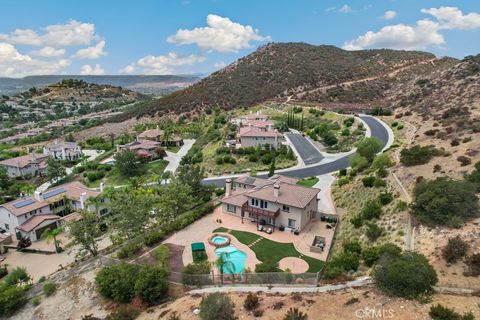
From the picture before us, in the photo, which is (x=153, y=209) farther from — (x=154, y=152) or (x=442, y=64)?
(x=442, y=64)

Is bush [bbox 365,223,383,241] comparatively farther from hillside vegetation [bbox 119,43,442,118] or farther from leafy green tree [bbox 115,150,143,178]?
hillside vegetation [bbox 119,43,442,118]

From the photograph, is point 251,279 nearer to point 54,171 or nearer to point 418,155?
point 418,155

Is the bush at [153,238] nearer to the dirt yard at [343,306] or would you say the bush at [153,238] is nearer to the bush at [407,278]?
the dirt yard at [343,306]

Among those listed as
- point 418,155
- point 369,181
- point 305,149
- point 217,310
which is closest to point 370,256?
point 217,310

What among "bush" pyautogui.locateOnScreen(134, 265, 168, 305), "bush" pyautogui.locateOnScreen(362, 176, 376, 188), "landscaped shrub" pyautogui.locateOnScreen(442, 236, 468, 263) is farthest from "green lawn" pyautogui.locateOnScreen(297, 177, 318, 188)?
"bush" pyautogui.locateOnScreen(134, 265, 168, 305)

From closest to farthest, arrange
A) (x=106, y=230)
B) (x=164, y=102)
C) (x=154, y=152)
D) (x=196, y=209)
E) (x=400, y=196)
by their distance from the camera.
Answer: (x=400, y=196) < (x=196, y=209) < (x=106, y=230) < (x=154, y=152) < (x=164, y=102)

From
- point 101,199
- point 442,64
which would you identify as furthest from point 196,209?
point 442,64

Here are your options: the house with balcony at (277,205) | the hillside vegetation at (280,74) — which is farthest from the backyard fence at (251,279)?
the hillside vegetation at (280,74)

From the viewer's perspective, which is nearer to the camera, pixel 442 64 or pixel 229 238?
pixel 229 238
